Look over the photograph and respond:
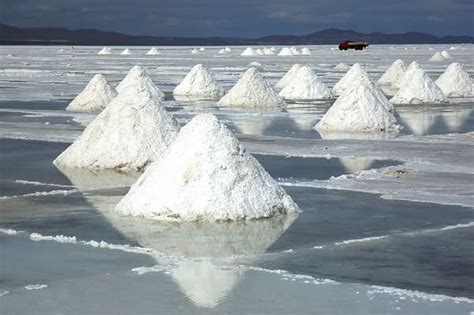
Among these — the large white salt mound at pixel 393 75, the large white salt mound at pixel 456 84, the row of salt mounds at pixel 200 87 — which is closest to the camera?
the row of salt mounds at pixel 200 87

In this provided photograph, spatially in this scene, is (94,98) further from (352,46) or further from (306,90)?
(352,46)

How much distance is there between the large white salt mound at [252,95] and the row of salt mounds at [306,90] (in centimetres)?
393

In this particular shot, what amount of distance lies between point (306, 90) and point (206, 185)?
77.9 feet

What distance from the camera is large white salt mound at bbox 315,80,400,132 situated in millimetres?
20906

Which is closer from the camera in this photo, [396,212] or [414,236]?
[414,236]

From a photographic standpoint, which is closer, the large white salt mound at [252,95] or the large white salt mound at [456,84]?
the large white salt mound at [252,95]

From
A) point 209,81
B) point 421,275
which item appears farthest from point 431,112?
point 421,275

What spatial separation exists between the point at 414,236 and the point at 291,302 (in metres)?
2.87

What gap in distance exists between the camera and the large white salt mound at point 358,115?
20.9 m

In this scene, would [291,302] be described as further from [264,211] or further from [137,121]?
[137,121]

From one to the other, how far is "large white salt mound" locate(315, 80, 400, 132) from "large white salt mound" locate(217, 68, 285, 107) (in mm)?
7767

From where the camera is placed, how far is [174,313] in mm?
6305

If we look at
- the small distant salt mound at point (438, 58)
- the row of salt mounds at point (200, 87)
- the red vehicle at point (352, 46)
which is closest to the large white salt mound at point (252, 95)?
the row of salt mounds at point (200, 87)

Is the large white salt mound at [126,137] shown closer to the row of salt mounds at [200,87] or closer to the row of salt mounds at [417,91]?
the row of salt mounds at [417,91]
